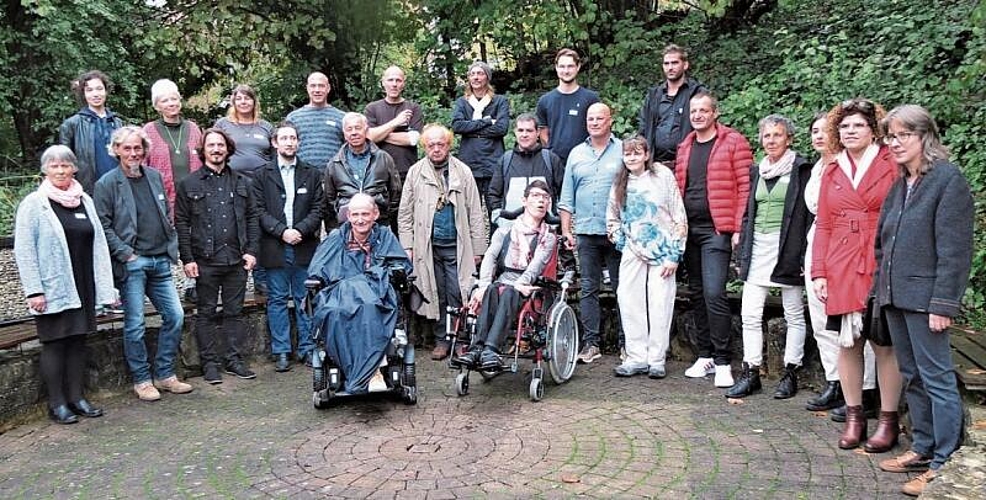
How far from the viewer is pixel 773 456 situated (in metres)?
4.12

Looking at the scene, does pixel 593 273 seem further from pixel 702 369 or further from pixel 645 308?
pixel 702 369

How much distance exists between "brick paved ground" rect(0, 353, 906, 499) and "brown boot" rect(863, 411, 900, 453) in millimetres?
86

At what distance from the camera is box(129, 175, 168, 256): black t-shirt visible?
5.34 metres

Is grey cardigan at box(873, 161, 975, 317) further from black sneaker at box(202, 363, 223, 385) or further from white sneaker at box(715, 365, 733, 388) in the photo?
black sneaker at box(202, 363, 223, 385)

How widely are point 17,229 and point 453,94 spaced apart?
7.00 meters

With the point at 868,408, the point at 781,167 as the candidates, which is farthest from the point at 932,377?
the point at 781,167

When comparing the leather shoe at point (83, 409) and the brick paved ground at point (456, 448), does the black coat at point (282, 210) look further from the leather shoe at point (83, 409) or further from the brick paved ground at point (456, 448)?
the leather shoe at point (83, 409)

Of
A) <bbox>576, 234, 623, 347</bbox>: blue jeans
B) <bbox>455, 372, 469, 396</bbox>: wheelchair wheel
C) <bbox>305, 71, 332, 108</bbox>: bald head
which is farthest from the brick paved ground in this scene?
<bbox>305, 71, 332, 108</bbox>: bald head

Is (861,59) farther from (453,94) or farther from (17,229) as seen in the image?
(17,229)

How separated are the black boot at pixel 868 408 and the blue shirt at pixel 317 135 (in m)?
3.93

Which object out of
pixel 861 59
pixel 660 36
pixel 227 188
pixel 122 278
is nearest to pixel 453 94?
pixel 660 36

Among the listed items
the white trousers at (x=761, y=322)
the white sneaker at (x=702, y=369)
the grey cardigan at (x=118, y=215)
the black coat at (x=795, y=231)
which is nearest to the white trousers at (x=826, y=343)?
the black coat at (x=795, y=231)

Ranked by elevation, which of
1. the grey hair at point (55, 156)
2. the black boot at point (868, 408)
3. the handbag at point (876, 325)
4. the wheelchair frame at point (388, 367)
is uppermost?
the grey hair at point (55, 156)

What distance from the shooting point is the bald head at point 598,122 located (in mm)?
5707
